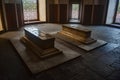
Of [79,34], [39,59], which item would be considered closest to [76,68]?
[39,59]

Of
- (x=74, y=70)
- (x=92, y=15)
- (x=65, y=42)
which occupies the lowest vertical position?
(x=74, y=70)

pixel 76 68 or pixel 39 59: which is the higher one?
pixel 39 59

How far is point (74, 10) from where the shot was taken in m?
7.39

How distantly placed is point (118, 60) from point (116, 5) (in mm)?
4936

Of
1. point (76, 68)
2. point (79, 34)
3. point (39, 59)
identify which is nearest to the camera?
point (76, 68)

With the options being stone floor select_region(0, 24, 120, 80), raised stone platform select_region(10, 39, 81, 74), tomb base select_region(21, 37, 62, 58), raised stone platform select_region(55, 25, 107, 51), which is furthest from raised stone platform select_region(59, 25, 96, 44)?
tomb base select_region(21, 37, 62, 58)

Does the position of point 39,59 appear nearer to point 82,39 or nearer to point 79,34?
point 82,39

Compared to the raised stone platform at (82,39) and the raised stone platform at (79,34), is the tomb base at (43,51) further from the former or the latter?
the raised stone platform at (79,34)

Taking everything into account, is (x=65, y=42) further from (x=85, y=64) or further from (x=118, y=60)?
(x=118, y=60)

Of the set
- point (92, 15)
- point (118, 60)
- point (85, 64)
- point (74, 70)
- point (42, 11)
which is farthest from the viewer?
point (42, 11)

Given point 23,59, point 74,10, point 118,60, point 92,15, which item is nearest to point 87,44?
point 118,60

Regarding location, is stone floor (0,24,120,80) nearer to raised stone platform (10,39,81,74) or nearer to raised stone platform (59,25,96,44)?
raised stone platform (10,39,81,74)

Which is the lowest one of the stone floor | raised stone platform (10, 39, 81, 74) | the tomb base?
the stone floor

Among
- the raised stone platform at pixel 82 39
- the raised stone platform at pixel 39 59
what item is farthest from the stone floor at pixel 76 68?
the raised stone platform at pixel 82 39
